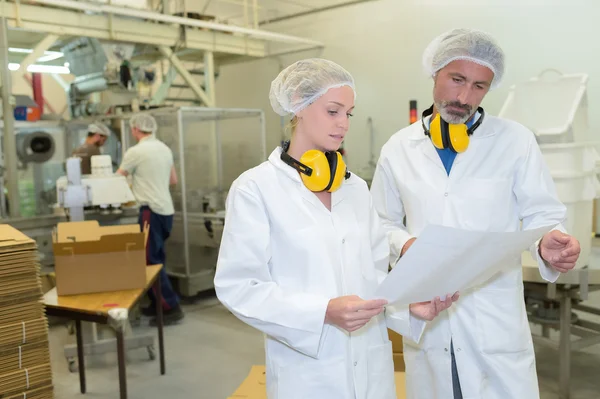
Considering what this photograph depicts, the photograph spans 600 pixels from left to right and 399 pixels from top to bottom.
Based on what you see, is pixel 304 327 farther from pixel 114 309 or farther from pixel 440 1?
pixel 440 1

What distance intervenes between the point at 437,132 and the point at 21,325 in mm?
1637

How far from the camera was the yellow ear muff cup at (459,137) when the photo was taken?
146cm

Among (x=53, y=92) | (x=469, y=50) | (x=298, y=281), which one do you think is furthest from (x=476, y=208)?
(x=53, y=92)

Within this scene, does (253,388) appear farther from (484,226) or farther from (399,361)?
(484,226)

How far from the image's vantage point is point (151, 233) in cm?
421

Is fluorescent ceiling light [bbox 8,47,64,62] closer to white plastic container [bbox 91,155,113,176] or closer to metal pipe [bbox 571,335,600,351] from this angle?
white plastic container [bbox 91,155,113,176]

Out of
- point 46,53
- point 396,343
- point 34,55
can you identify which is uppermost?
point 46,53

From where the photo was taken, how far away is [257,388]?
203 centimetres

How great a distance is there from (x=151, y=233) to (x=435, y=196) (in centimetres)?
314

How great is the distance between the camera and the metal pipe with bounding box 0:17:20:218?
12.9 feet

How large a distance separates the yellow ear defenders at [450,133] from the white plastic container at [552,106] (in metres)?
1.14

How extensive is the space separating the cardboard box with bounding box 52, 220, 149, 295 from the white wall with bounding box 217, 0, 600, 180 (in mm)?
3696

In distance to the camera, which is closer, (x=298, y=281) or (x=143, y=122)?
(x=298, y=281)

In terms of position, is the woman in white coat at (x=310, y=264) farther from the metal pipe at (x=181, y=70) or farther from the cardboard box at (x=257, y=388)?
the metal pipe at (x=181, y=70)
